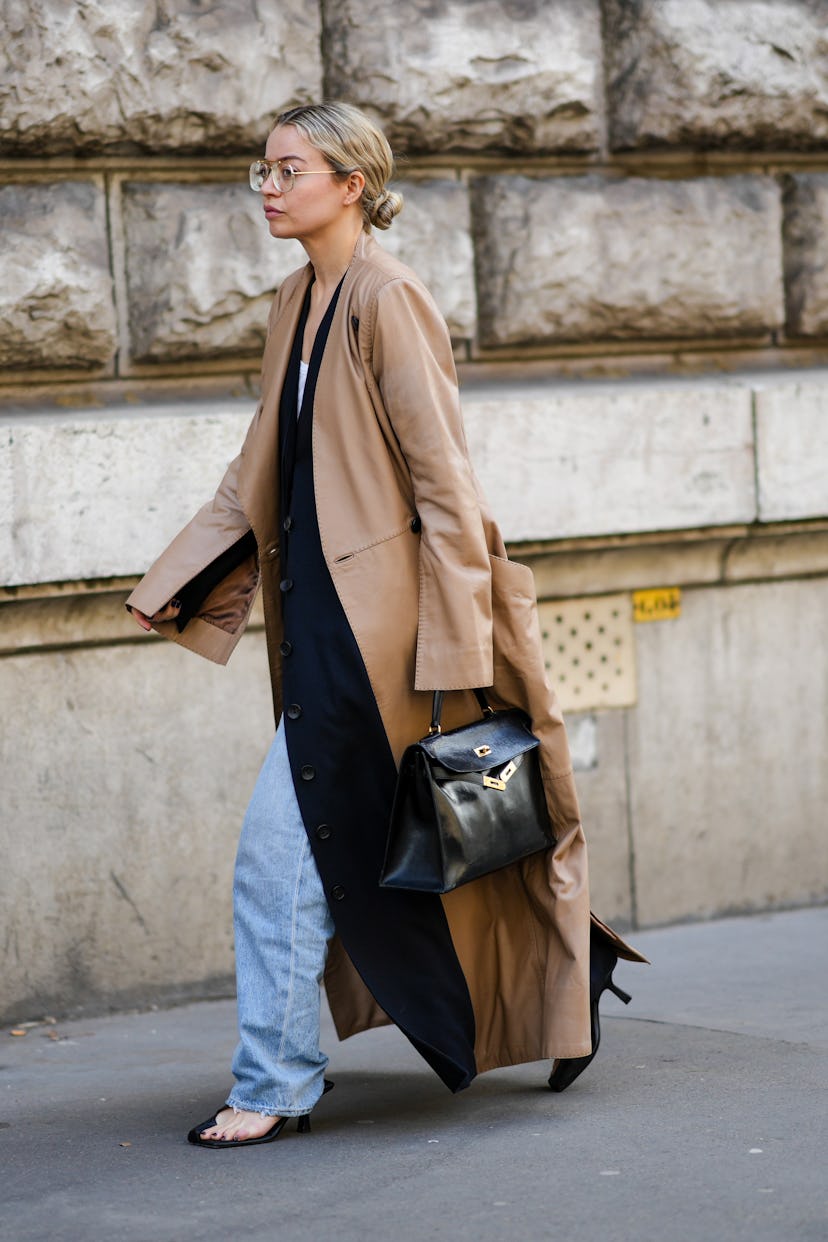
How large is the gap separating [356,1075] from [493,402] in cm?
182

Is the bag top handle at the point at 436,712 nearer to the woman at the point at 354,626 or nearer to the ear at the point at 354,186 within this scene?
the woman at the point at 354,626

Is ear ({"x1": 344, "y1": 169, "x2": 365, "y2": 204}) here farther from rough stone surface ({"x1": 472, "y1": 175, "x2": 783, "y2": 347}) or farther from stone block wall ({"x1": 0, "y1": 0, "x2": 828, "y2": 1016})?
rough stone surface ({"x1": 472, "y1": 175, "x2": 783, "y2": 347})

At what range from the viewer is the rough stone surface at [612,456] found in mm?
5199

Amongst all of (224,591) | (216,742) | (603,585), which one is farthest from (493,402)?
(224,591)

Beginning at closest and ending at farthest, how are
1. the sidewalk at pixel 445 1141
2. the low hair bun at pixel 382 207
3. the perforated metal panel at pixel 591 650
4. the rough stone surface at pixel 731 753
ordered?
1. the sidewalk at pixel 445 1141
2. the low hair bun at pixel 382 207
3. the perforated metal panel at pixel 591 650
4. the rough stone surface at pixel 731 753

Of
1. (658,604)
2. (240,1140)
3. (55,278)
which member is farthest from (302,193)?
(658,604)

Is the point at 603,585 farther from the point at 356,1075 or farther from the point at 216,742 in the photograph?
the point at 356,1075

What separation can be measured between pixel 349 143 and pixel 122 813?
1864mm

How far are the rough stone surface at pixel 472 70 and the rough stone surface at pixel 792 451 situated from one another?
0.88 metres

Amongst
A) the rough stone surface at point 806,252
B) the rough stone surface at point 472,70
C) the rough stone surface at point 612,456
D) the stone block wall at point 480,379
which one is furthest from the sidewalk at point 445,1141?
the rough stone surface at point 472,70

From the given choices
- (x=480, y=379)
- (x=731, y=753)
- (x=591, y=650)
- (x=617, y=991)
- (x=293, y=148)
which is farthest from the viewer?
(x=731, y=753)

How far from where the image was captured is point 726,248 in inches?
222

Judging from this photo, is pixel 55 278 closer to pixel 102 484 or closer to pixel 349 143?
pixel 102 484

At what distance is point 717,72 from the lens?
5539mm
